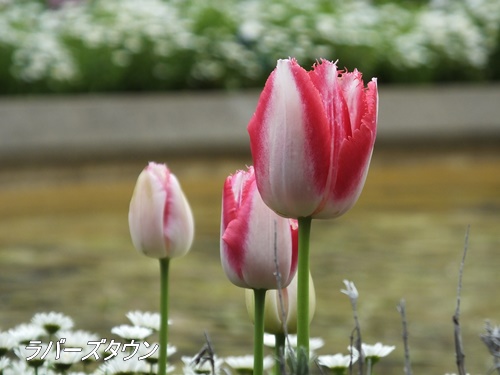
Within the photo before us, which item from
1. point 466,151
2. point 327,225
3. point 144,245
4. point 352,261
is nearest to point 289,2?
point 466,151

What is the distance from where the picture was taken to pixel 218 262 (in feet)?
16.4

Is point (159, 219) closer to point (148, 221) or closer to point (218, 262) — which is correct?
point (148, 221)

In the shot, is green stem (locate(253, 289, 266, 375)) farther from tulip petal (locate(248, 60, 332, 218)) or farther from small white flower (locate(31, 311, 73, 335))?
small white flower (locate(31, 311, 73, 335))

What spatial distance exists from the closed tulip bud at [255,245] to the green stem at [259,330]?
30 mm

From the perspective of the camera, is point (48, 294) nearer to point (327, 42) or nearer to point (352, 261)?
point (352, 261)

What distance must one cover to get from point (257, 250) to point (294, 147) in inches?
6.0

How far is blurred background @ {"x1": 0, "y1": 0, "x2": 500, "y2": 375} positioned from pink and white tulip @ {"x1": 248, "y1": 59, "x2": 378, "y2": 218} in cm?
196

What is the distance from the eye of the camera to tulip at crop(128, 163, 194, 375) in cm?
167

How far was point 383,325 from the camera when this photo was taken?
12.5 ft

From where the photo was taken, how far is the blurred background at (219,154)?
4.14 m

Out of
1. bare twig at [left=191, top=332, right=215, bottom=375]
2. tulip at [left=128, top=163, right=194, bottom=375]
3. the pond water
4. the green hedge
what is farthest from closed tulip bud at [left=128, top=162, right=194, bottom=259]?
the green hedge

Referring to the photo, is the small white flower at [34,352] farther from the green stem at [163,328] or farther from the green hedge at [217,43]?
the green hedge at [217,43]

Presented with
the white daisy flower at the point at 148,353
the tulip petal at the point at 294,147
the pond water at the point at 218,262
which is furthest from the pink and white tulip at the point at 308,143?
the pond water at the point at 218,262

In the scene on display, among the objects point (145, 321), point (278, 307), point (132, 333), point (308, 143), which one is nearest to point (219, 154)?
point (145, 321)
